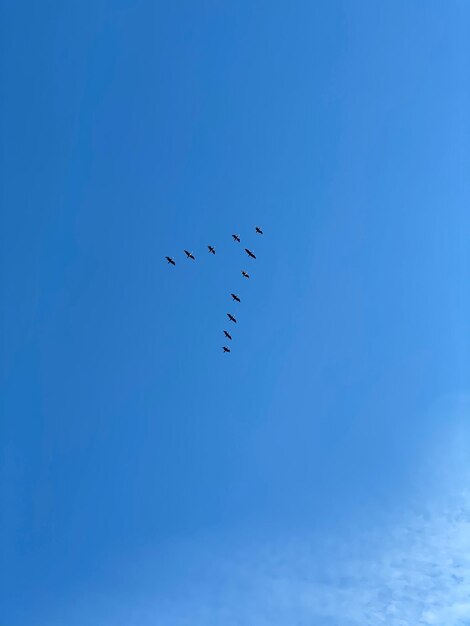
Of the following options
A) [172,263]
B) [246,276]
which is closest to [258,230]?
[246,276]

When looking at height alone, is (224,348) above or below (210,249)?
below

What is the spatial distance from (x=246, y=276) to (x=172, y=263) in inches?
861

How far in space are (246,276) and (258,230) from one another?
1377 cm

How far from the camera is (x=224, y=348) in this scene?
183125 mm

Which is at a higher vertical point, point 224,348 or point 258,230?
point 258,230

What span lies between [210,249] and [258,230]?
15.0 metres

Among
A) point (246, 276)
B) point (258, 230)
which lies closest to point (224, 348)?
point (246, 276)

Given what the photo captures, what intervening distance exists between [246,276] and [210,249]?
12764mm

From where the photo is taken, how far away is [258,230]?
17325cm

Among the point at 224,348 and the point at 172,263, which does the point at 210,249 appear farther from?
the point at 224,348

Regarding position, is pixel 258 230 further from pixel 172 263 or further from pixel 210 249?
pixel 172 263

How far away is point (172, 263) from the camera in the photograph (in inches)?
7131

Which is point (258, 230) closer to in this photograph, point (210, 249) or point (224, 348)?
point (210, 249)

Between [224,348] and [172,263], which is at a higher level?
[172,263]
